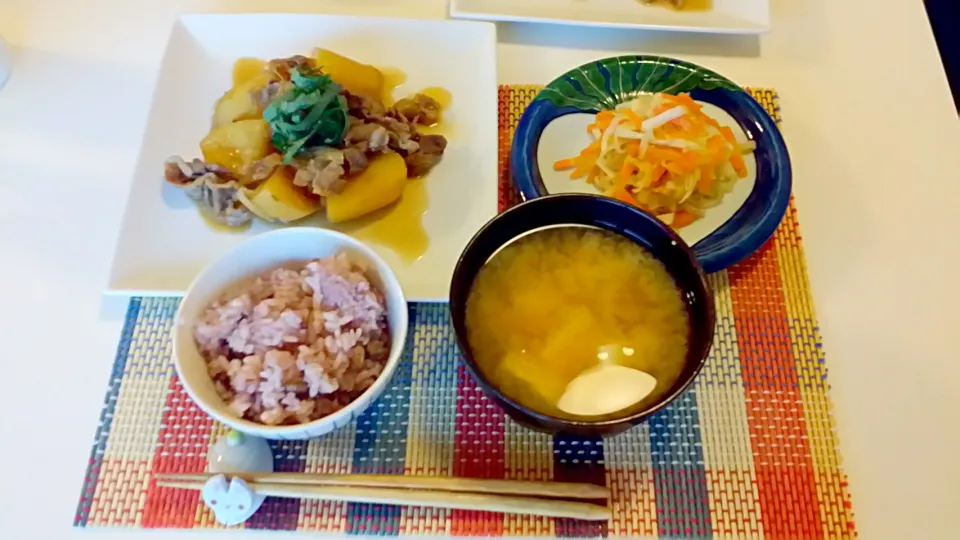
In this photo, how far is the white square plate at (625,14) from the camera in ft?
4.51

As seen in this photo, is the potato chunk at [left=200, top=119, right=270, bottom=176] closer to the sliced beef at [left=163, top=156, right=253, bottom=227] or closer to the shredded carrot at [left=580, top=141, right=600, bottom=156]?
the sliced beef at [left=163, top=156, right=253, bottom=227]

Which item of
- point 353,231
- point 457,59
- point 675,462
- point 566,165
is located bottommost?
point 675,462

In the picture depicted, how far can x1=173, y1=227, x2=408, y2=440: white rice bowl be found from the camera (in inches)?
36.1

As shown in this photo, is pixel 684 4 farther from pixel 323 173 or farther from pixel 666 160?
pixel 323 173

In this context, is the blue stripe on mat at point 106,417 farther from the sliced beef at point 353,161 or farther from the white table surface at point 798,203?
the sliced beef at point 353,161

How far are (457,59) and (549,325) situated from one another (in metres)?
0.64

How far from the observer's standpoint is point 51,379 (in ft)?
3.56

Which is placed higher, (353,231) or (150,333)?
(353,231)

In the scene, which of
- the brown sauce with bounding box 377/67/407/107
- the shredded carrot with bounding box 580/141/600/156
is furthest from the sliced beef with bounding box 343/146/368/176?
the shredded carrot with bounding box 580/141/600/156

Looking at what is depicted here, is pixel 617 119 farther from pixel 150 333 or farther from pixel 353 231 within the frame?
pixel 150 333

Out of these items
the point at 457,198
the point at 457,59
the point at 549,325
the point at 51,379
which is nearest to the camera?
the point at 549,325

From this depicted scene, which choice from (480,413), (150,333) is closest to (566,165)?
(480,413)

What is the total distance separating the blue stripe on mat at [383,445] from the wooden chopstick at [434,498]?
0.16 feet

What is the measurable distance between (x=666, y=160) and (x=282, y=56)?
0.74 meters
